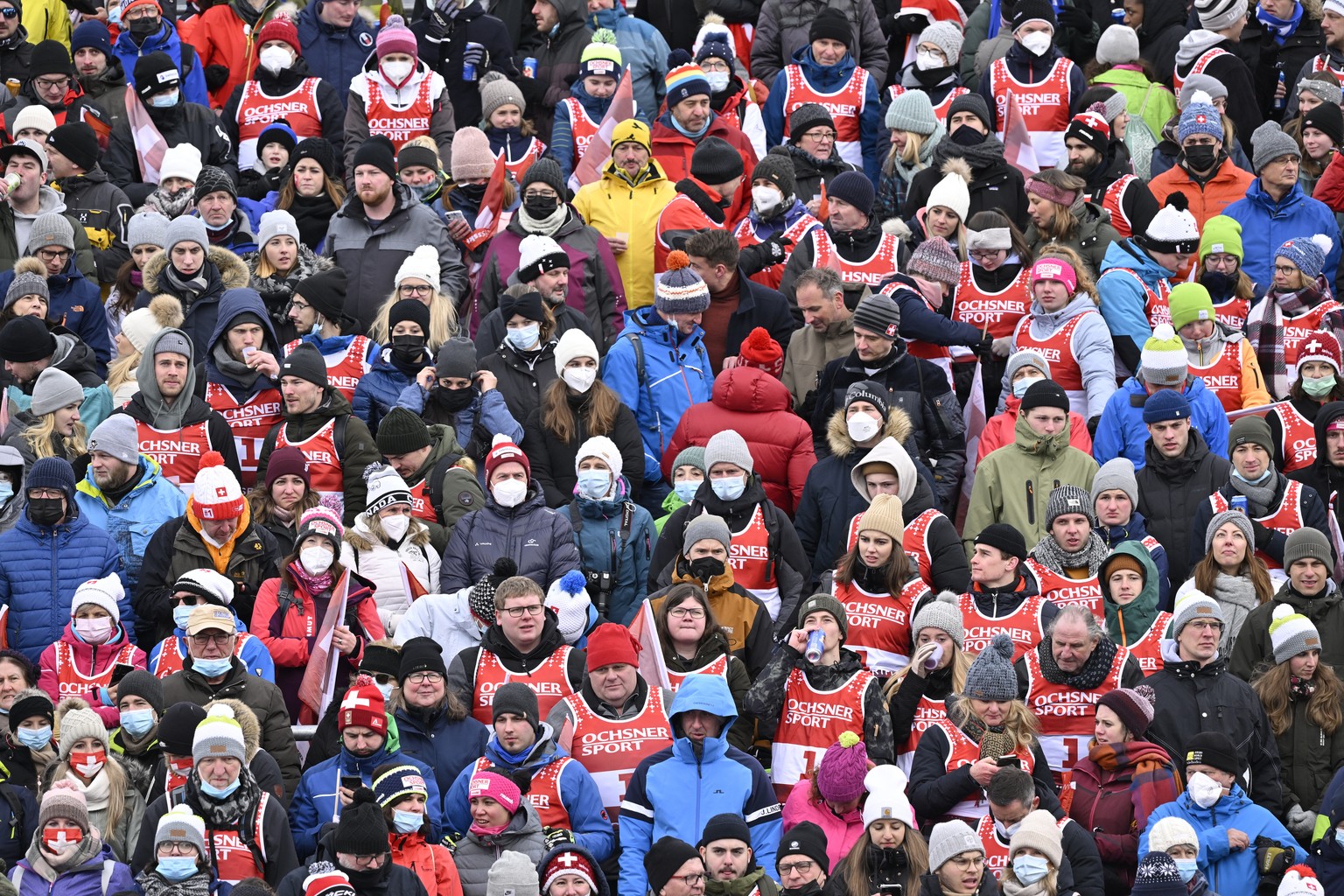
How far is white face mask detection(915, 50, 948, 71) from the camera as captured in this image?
1902cm

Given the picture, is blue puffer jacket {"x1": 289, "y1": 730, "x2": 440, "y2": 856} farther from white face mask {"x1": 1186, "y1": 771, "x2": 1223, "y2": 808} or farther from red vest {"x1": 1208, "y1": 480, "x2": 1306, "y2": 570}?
red vest {"x1": 1208, "y1": 480, "x2": 1306, "y2": 570}

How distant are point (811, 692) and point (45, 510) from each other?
13.9 ft

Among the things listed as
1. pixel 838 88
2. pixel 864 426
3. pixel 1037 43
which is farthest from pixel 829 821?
pixel 1037 43

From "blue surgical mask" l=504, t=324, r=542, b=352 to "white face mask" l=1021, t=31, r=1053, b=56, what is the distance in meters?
5.42

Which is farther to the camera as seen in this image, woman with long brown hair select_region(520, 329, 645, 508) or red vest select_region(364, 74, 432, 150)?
red vest select_region(364, 74, 432, 150)

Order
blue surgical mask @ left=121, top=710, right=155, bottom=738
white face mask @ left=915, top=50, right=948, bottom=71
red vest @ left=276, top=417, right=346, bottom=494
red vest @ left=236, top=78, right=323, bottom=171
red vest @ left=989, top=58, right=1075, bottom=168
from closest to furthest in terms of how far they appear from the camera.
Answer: blue surgical mask @ left=121, top=710, right=155, bottom=738, red vest @ left=276, top=417, right=346, bottom=494, red vest @ left=236, top=78, right=323, bottom=171, red vest @ left=989, top=58, right=1075, bottom=168, white face mask @ left=915, top=50, right=948, bottom=71

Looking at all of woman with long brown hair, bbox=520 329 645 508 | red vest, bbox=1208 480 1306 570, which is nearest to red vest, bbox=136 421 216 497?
woman with long brown hair, bbox=520 329 645 508

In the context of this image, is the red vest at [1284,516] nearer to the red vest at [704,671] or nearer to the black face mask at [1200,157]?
the red vest at [704,671]

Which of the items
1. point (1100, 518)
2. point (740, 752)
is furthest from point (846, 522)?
point (740, 752)

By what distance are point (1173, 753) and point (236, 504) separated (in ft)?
16.4

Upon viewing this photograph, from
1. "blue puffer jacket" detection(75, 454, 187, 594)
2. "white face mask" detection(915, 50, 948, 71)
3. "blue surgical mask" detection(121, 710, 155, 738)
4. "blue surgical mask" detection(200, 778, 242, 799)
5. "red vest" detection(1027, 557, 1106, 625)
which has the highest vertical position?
"white face mask" detection(915, 50, 948, 71)

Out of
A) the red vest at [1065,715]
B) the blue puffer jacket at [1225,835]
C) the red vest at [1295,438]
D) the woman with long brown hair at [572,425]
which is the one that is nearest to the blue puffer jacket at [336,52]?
the woman with long brown hair at [572,425]

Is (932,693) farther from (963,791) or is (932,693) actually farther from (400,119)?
(400,119)

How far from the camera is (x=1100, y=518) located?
1377cm
